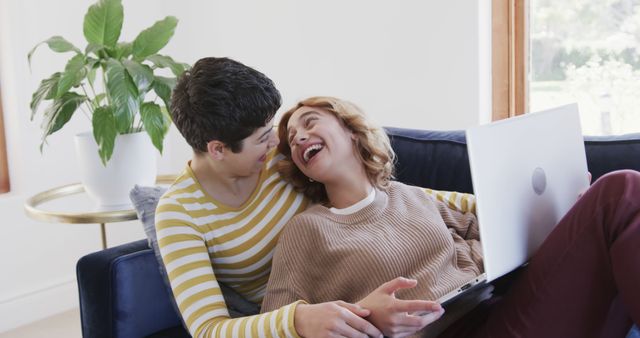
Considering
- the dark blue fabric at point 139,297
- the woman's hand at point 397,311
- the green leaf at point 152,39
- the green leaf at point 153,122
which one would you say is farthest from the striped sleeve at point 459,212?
the green leaf at point 152,39

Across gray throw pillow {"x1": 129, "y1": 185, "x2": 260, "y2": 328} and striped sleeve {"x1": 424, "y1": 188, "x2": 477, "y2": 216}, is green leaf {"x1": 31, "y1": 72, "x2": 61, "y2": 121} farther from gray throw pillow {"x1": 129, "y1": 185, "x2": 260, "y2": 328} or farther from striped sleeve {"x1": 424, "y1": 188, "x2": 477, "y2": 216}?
striped sleeve {"x1": 424, "y1": 188, "x2": 477, "y2": 216}

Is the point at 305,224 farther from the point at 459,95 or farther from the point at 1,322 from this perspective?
the point at 1,322

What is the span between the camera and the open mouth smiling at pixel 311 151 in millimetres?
1541

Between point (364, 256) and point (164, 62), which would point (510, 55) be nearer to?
point (164, 62)

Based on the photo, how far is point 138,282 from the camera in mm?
1654

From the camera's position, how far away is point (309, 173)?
5.09 feet

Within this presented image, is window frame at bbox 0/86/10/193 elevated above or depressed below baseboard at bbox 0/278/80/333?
above

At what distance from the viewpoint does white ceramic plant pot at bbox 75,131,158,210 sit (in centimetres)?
215

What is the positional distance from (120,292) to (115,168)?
0.61 metres

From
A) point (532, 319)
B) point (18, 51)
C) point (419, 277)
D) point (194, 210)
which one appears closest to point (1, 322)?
point (18, 51)

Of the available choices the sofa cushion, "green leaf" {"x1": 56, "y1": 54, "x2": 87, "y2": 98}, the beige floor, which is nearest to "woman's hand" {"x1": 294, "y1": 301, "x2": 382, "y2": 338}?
the sofa cushion

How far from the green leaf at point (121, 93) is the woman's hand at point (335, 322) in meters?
1.02

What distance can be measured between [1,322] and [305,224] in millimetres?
1898

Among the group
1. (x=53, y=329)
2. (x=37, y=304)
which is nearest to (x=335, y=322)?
(x=53, y=329)
